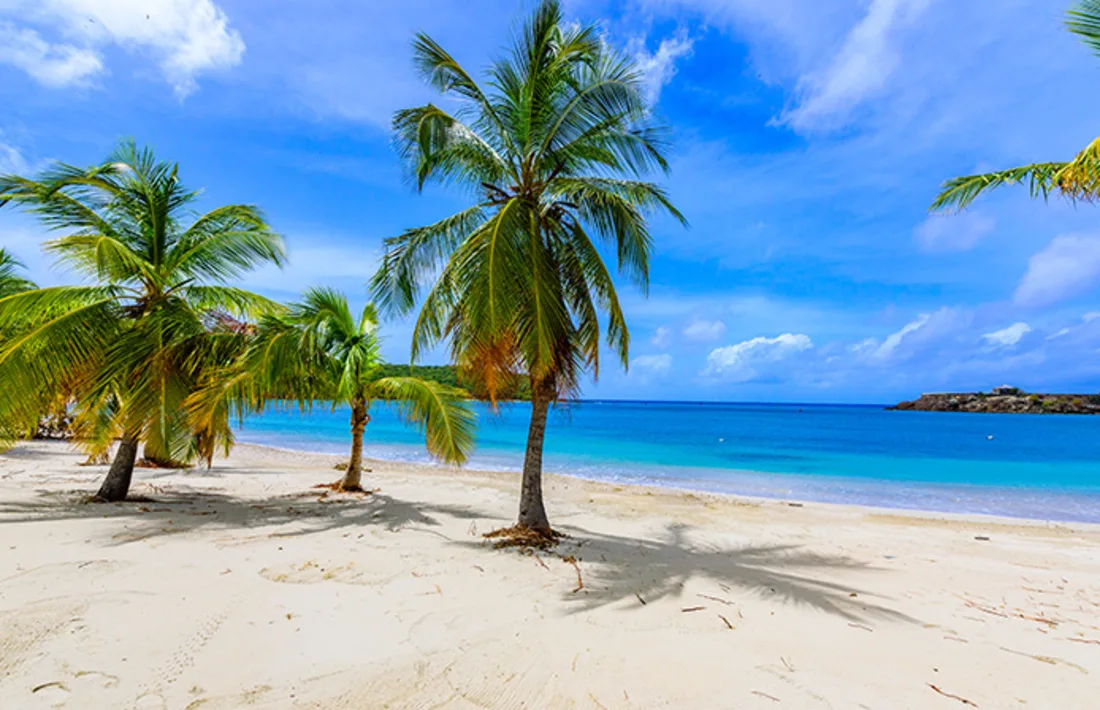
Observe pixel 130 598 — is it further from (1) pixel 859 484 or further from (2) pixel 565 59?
(1) pixel 859 484

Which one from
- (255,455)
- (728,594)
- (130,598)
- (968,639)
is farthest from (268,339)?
(255,455)

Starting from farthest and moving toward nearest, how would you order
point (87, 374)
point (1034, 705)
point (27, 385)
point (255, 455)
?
point (255, 455) < point (87, 374) < point (27, 385) < point (1034, 705)

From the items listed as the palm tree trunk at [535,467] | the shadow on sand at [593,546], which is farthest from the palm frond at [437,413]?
the palm tree trunk at [535,467]

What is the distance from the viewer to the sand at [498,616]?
2.78 metres

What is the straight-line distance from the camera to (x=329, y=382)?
8523 millimetres

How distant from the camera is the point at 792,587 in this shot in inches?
195

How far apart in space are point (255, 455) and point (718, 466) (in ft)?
59.1

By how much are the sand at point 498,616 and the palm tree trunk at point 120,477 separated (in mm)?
347

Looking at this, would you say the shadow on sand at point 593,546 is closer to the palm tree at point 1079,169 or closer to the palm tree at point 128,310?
the palm tree at point 128,310

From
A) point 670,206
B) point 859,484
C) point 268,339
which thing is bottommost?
point 859,484

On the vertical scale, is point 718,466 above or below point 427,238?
below

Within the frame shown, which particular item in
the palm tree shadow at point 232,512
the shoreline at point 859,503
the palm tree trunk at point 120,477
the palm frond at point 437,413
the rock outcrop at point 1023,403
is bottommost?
the shoreline at point 859,503

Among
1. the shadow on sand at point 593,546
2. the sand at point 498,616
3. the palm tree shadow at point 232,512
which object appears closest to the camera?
the sand at point 498,616

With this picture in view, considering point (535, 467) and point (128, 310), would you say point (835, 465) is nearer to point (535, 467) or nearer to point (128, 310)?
point (535, 467)
